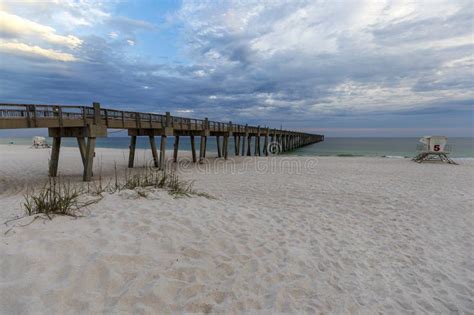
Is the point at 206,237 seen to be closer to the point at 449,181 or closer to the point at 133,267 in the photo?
the point at 133,267

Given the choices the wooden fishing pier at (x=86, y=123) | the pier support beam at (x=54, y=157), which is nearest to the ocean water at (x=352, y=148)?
the wooden fishing pier at (x=86, y=123)

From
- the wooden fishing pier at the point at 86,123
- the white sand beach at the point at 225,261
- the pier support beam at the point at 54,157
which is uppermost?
the wooden fishing pier at the point at 86,123

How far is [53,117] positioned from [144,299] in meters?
10.2

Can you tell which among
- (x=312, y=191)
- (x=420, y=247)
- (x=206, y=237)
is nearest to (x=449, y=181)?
(x=312, y=191)

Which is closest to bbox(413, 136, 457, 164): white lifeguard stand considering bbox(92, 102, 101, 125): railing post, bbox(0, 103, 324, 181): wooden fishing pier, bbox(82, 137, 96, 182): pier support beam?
bbox(0, 103, 324, 181): wooden fishing pier

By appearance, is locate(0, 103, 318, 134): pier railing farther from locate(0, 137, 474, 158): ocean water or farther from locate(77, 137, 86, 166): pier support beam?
locate(0, 137, 474, 158): ocean water

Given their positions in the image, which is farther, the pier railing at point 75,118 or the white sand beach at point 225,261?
the pier railing at point 75,118

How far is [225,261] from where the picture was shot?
345cm

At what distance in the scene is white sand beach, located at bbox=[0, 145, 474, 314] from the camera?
2543mm

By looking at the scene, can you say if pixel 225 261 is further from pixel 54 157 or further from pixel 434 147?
pixel 434 147

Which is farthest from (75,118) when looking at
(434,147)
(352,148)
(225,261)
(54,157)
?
(352,148)

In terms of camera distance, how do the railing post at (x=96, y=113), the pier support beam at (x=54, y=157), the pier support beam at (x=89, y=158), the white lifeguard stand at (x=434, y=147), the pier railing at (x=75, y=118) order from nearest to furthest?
the pier railing at (x=75, y=118)
the pier support beam at (x=89, y=158)
the railing post at (x=96, y=113)
the pier support beam at (x=54, y=157)
the white lifeguard stand at (x=434, y=147)

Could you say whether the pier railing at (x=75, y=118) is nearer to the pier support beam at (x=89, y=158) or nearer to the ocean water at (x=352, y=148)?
the pier support beam at (x=89, y=158)

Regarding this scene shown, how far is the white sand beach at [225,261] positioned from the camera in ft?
8.34
